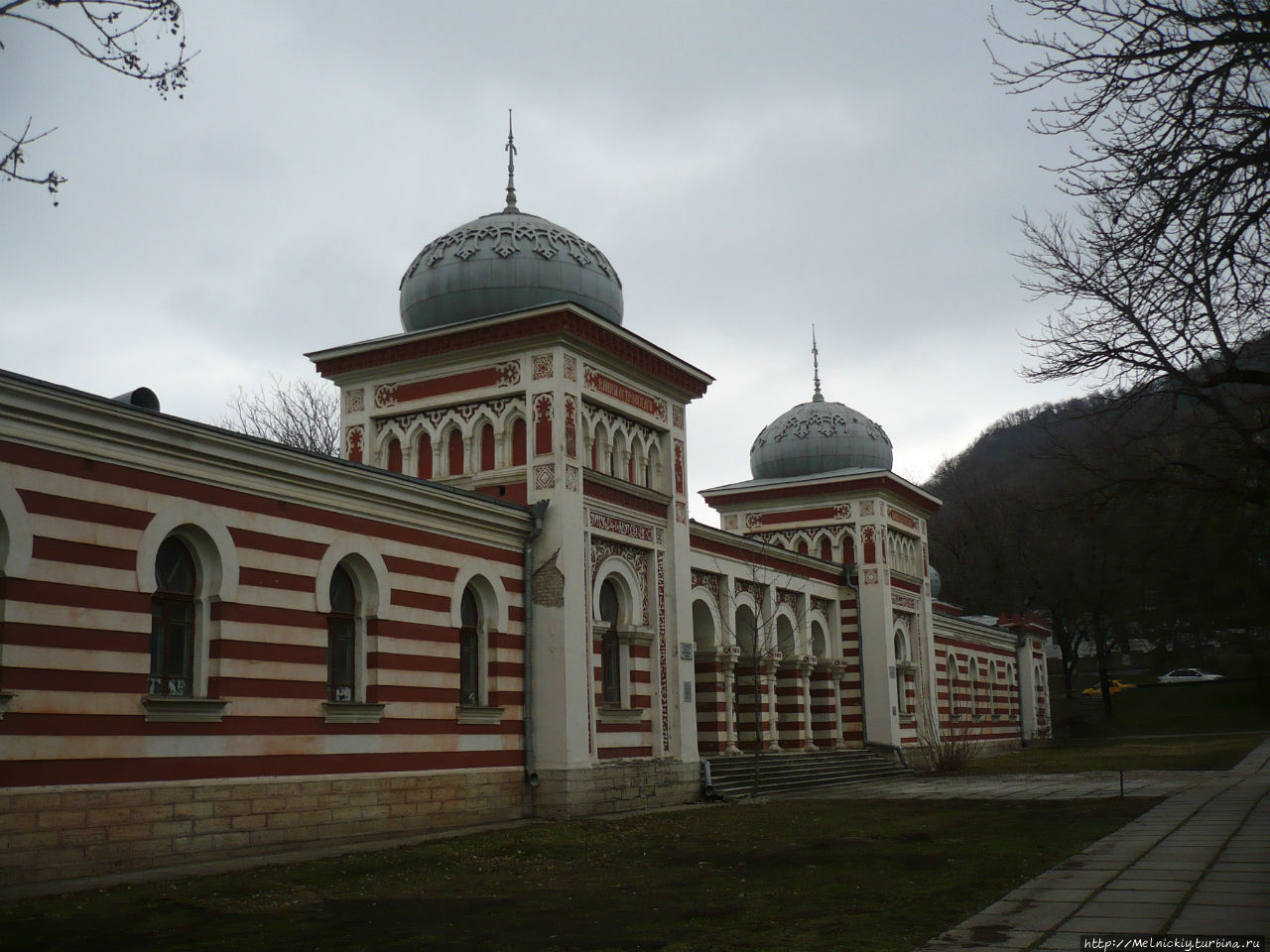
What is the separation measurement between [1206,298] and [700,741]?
1801 cm

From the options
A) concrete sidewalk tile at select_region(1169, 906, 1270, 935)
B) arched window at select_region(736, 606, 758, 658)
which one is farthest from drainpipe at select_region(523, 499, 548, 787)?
concrete sidewalk tile at select_region(1169, 906, 1270, 935)

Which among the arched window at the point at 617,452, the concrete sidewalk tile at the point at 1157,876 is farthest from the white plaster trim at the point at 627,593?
the concrete sidewalk tile at the point at 1157,876

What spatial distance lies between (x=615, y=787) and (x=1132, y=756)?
1921cm

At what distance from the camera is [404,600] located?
55.5ft

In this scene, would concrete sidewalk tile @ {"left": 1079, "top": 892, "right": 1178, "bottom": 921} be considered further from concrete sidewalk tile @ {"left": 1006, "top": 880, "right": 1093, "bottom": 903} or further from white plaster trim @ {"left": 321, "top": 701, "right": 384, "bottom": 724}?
white plaster trim @ {"left": 321, "top": 701, "right": 384, "bottom": 724}

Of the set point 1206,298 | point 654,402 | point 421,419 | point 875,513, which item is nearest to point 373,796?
point 421,419

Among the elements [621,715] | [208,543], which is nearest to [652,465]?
[621,715]

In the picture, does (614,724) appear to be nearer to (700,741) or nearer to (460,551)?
(460,551)

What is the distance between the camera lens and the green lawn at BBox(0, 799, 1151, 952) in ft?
27.9

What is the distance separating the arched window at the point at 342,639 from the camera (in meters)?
15.9

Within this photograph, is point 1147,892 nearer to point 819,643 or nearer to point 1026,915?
point 1026,915

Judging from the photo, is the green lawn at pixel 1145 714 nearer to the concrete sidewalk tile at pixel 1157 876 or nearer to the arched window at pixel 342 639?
the concrete sidewalk tile at pixel 1157 876

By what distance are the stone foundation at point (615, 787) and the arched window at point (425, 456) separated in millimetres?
5739

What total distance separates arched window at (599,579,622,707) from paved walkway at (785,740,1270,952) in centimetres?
864
